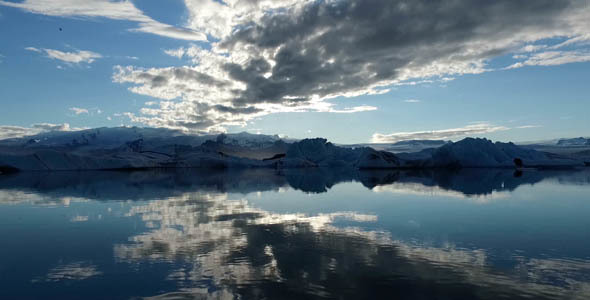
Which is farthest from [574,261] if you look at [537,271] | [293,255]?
[293,255]

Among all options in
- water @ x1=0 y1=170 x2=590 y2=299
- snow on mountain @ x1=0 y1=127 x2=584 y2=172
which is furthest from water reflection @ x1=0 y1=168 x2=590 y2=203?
snow on mountain @ x1=0 y1=127 x2=584 y2=172

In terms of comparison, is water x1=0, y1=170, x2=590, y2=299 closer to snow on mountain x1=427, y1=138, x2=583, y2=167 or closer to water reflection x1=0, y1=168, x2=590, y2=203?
water reflection x1=0, y1=168, x2=590, y2=203

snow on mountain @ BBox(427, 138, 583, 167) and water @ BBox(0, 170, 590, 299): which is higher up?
Answer: snow on mountain @ BBox(427, 138, 583, 167)

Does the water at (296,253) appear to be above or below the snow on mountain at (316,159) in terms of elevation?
below

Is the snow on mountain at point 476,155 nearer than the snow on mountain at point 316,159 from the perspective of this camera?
No

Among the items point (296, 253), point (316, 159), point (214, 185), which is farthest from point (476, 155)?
point (296, 253)

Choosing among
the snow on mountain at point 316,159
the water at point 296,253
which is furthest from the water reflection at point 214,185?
the snow on mountain at point 316,159

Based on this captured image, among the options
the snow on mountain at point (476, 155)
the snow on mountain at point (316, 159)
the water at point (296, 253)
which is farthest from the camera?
A: the snow on mountain at point (476, 155)

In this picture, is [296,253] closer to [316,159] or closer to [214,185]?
[214,185]

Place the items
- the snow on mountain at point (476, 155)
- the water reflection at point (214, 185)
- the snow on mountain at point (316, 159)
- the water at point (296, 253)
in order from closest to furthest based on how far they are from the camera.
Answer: the water at point (296, 253) → the water reflection at point (214, 185) → the snow on mountain at point (316, 159) → the snow on mountain at point (476, 155)

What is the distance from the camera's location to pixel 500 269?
6121 millimetres

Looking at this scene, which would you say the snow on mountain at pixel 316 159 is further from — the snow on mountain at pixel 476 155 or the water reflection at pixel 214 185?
the water reflection at pixel 214 185

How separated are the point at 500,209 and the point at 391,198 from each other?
196 inches

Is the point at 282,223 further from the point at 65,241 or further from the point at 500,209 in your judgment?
the point at 500,209
